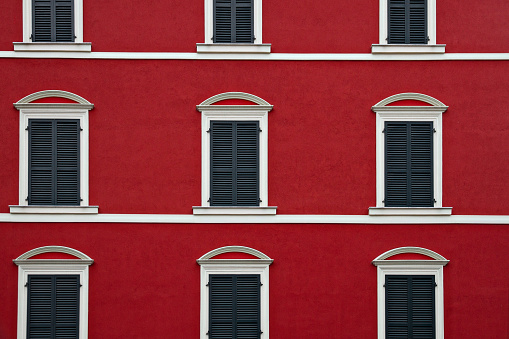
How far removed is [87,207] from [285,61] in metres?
5.26

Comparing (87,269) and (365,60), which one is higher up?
(365,60)

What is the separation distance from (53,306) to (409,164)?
26.7 ft

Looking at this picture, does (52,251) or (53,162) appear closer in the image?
(52,251)

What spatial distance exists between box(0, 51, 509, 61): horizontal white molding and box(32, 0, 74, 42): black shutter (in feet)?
1.34

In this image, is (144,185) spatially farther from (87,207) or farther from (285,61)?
(285,61)

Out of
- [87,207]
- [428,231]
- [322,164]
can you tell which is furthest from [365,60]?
[87,207]

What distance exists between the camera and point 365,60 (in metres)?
12.5

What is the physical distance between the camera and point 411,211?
481 inches

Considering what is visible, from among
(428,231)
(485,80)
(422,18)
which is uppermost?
(422,18)

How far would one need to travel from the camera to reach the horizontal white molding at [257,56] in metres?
12.4

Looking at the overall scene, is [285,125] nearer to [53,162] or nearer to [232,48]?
[232,48]

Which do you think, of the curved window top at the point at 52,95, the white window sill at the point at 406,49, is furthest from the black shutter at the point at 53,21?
the white window sill at the point at 406,49

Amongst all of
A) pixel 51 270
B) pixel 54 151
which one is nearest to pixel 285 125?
pixel 54 151

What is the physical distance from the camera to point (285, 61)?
12.5m
